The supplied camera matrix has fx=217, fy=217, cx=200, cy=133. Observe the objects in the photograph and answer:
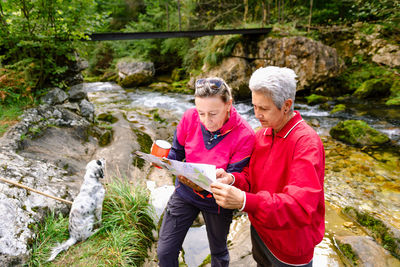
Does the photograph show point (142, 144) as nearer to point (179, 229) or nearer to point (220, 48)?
point (179, 229)

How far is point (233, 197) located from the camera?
1.21 m

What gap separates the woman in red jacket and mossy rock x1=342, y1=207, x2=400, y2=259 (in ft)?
7.03

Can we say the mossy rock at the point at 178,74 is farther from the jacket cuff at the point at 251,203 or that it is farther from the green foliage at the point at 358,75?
the jacket cuff at the point at 251,203

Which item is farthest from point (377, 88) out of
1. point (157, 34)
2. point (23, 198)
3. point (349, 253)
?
point (23, 198)

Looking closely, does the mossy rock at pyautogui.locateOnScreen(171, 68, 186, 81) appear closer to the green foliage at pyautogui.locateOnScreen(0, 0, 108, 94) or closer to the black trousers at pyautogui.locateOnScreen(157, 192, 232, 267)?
the green foliage at pyautogui.locateOnScreen(0, 0, 108, 94)

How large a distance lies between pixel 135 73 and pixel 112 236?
1395cm

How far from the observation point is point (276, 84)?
4.18 feet

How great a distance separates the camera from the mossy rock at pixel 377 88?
9.90 meters

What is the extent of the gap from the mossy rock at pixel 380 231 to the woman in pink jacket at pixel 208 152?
2.26 metres

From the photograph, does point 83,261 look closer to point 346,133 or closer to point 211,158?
point 211,158

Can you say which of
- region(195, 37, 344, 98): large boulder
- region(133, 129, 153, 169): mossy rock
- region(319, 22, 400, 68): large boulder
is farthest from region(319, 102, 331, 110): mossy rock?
region(133, 129, 153, 169): mossy rock

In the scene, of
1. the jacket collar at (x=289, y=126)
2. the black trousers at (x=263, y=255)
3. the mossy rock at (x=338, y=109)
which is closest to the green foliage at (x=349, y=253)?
the black trousers at (x=263, y=255)

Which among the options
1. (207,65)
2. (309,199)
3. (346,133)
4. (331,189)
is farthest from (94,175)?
(207,65)

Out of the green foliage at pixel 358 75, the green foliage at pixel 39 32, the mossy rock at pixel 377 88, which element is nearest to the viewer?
the green foliage at pixel 39 32
